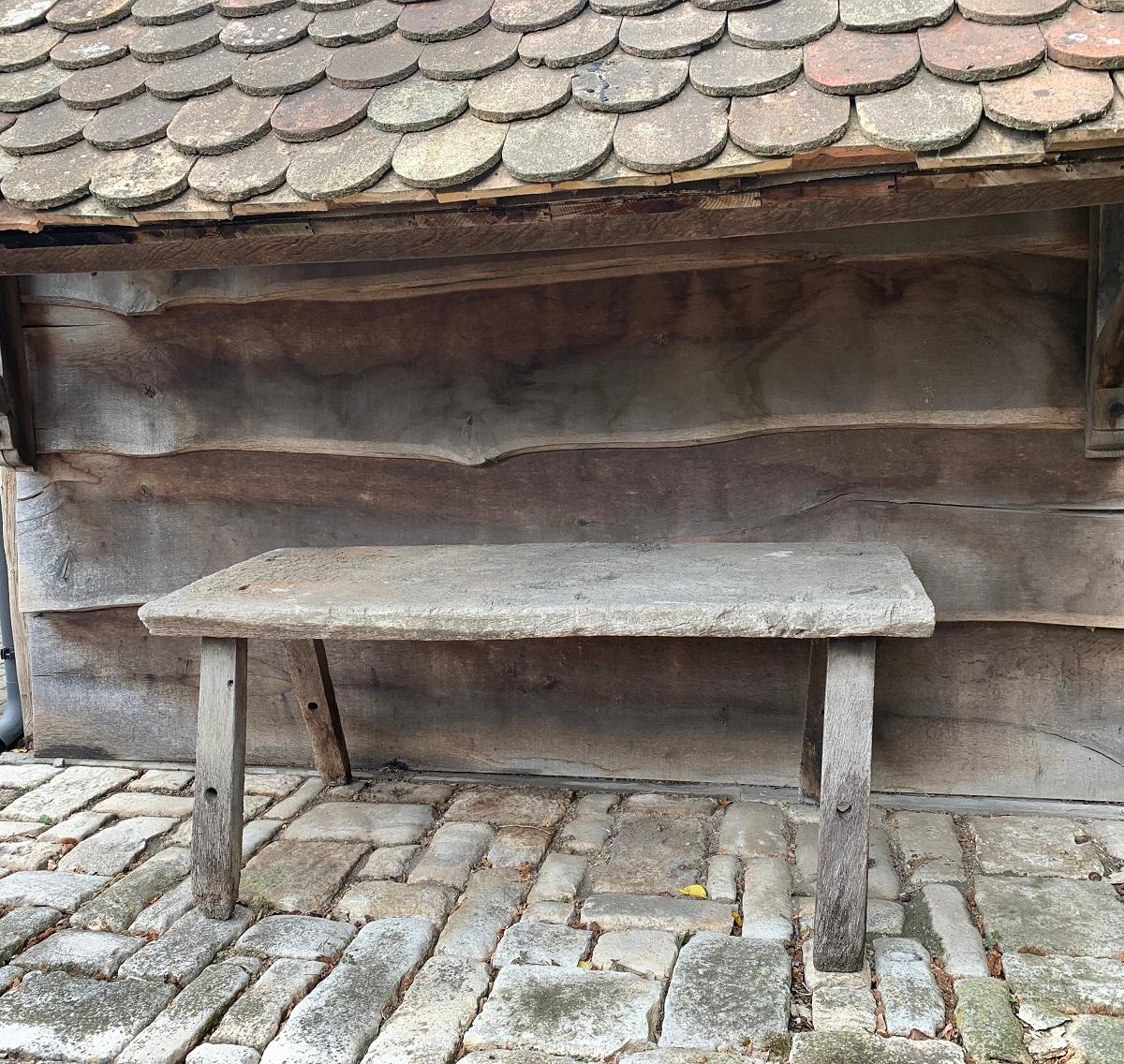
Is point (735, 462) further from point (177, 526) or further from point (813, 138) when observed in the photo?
point (177, 526)

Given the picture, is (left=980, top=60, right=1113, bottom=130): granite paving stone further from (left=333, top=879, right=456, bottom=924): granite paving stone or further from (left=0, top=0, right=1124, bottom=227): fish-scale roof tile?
(left=333, top=879, right=456, bottom=924): granite paving stone

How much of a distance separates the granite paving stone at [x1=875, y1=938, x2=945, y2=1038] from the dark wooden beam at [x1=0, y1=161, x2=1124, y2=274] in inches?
59.6

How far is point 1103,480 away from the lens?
2697 millimetres

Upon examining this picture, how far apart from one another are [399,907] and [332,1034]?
481mm

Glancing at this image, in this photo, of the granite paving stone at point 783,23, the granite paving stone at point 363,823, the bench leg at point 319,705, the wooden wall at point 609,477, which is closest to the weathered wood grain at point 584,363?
the wooden wall at point 609,477

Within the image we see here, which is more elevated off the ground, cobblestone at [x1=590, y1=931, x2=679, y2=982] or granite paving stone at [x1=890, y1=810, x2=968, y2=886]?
granite paving stone at [x1=890, y1=810, x2=968, y2=886]

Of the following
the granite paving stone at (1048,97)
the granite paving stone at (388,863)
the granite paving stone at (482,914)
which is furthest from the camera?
the granite paving stone at (388,863)

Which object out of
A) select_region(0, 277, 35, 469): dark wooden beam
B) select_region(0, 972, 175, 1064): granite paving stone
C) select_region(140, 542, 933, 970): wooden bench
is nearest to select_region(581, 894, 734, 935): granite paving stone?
select_region(140, 542, 933, 970): wooden bench

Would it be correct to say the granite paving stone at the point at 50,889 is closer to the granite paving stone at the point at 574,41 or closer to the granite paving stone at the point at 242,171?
the granite paving stone at the point at 242,171

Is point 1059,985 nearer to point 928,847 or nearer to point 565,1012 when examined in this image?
point 928,847

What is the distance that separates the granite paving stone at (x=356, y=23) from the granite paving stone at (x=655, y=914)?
200cm

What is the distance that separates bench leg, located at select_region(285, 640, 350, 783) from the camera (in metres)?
3.02

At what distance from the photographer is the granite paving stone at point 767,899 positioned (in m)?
2.34

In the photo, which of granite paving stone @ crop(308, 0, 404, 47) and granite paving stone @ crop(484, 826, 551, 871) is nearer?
granite paving stone @ crop(308, 0, 404, 47)
